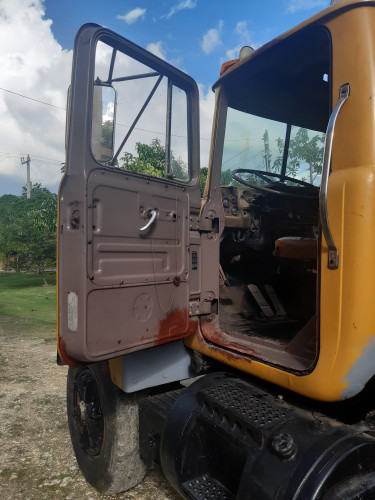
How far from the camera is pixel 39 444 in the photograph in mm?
3553

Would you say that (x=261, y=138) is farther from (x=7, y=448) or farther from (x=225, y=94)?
(x=7, y=448)

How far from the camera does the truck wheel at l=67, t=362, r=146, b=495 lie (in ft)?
8.66

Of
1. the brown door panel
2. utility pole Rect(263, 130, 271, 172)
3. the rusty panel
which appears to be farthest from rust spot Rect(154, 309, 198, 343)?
utility pole Rect(263, 130, 271, 172)

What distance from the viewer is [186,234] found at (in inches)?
91.5

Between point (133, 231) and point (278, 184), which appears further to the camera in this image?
point (278, 184)

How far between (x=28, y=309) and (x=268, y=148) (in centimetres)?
893

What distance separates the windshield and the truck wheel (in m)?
1.58

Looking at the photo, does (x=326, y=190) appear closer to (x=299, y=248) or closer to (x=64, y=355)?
(x=299, y=248)

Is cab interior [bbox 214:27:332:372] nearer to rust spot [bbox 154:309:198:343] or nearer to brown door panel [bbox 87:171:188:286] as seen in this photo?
rust spot [bbox 154:309:198:343]

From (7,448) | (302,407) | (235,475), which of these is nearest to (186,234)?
(302,407)

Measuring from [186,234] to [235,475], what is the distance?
123 cm

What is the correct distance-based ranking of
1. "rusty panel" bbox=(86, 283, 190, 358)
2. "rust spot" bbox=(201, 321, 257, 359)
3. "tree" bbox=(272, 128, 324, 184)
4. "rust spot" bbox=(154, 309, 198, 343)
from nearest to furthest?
"rusty panel" bbox=(86, 283, 190, 358), "rust spot" bbox=(201, 321, 257, 359), "rust spot" bbox=(154, 309, 198, 343), "tree" bbox=(272, 128, 324, 184)

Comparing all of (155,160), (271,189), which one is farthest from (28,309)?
(271,189)

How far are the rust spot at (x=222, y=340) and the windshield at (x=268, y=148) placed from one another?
930 mm
